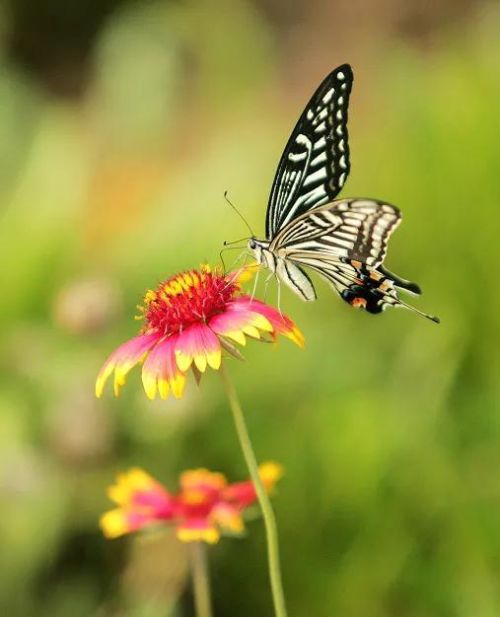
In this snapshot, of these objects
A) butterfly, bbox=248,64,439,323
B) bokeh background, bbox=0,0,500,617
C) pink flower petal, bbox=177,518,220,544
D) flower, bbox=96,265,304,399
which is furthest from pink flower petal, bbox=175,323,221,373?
bokeh background, bbox=0,0,500,617

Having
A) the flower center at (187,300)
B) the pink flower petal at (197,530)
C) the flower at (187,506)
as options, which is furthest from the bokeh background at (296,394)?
the flower center at (187,300)

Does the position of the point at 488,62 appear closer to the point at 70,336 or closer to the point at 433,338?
the point at 433,338

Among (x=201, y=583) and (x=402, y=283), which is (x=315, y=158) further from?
(x=201, y=583)

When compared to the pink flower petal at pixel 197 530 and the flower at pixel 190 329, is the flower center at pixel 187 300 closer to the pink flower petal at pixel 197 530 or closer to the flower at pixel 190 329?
the flower at pixel 190 329

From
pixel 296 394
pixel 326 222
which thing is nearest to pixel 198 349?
pixel 326 222

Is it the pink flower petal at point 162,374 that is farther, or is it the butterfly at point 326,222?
the butterfly at point 326,222

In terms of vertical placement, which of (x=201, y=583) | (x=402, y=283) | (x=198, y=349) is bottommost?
(x=201, y=583)
